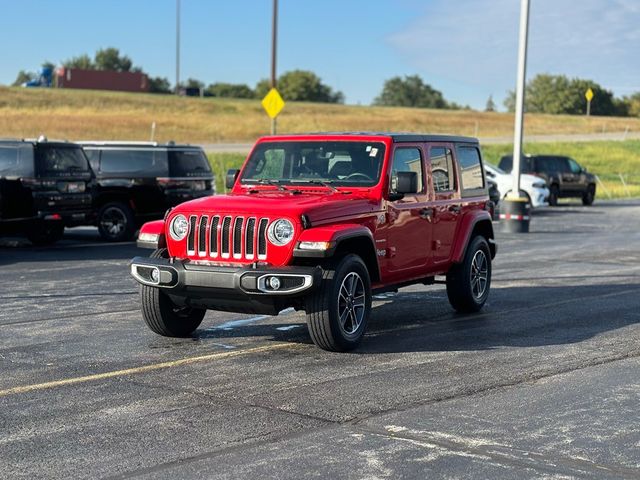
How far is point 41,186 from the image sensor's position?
18359 mm

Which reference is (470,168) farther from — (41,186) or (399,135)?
(41,186)

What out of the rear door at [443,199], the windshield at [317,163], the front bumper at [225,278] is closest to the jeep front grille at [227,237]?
the front bumper at [225,278]

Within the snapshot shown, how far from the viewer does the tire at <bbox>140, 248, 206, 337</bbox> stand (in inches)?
368

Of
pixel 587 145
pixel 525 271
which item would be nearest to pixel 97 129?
pixel 587 145

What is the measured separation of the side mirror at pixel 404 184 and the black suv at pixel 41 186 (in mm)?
9816

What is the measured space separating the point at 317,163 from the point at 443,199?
1.50m

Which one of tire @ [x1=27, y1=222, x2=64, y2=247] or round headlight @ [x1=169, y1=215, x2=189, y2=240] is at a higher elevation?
round headlight @ [x1=169, y1=215, x2=189, y2=240]

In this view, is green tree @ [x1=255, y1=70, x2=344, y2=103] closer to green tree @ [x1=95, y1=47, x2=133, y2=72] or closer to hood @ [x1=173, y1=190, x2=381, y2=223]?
green tree @ [x1=95, y1=47, x2=133, y2=72]

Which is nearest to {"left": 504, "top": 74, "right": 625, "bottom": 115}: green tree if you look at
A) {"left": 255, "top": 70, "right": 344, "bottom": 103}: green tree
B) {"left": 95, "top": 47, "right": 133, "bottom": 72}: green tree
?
{"left": 255, "top": 70, "right": 344, "bottom": 103}: green tree

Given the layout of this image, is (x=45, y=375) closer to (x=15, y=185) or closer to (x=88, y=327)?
(x=88, y=327)

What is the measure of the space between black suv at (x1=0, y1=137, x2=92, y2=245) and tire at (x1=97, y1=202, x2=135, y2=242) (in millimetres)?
1121

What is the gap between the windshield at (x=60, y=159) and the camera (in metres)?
18.5

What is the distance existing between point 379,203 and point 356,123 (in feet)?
228

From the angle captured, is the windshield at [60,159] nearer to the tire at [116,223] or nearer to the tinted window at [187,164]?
the tire at [116,223]
